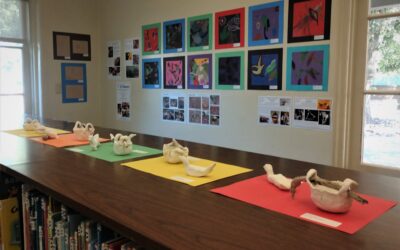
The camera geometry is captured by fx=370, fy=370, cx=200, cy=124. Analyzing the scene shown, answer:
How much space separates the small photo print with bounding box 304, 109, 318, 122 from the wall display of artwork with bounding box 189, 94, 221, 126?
0.89m

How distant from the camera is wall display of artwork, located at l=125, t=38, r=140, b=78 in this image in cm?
430

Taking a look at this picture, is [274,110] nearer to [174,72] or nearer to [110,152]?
[174,72]

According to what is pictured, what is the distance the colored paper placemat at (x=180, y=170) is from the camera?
4.27ft

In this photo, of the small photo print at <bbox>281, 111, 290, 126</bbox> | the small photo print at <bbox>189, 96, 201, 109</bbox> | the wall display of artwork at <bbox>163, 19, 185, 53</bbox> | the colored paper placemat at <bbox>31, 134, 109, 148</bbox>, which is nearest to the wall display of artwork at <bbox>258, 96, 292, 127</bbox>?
the small photo print at <bbox>281, 111, 290, 126</bbox>

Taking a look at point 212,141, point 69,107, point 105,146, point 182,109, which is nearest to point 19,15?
point 69,107

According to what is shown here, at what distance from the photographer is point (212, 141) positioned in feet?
11.7

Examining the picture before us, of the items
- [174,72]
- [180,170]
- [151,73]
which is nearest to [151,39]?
[151,73]

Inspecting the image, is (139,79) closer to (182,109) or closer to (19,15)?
(182,109)

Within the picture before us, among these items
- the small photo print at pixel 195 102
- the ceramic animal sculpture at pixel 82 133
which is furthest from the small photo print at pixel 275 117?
the ceramic animal sculpture at pixel 82 133

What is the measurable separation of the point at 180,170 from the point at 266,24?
1.97 metres

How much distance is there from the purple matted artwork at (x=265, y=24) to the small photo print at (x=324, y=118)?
0.72 meters

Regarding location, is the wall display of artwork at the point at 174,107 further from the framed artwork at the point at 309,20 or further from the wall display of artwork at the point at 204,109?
the framed artwork at the point at 309,20

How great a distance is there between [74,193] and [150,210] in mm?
308

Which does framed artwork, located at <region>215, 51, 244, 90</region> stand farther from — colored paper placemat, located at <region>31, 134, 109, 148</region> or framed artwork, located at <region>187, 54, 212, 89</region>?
colored paper placemat, located at <region>31, 134, 109, 148</region>
